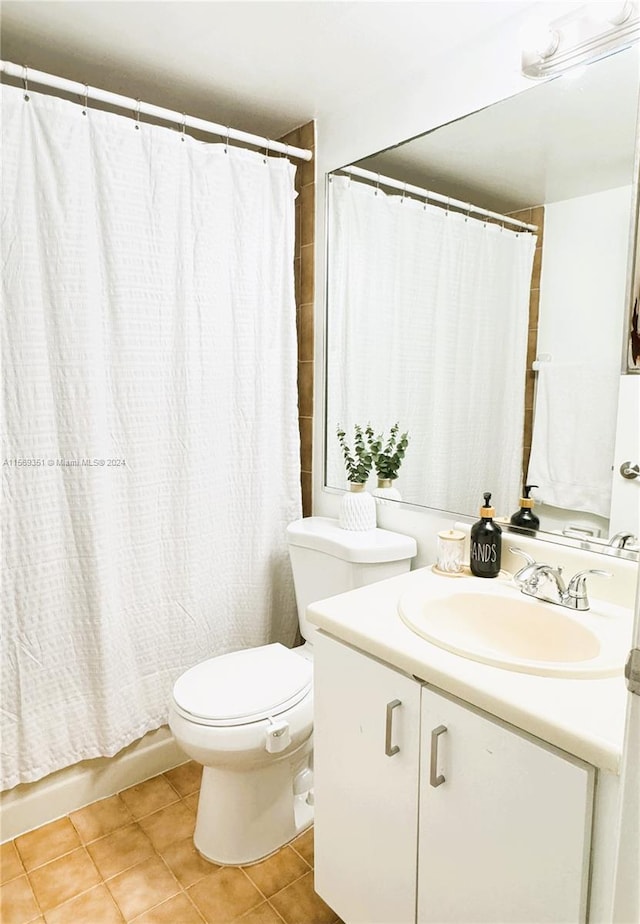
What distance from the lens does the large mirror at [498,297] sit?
4.38 ft

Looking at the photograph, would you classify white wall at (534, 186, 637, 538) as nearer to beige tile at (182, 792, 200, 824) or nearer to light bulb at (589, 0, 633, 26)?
light bulb at (589, 0, 633, 26)

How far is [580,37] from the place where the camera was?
49.7 inches

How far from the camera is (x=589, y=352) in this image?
53.9 inches

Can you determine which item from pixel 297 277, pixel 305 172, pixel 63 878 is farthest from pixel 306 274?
pixel 63 878

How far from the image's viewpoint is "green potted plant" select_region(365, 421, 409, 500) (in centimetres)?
191

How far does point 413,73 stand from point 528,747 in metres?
1.79

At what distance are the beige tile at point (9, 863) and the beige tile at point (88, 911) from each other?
0.62ft

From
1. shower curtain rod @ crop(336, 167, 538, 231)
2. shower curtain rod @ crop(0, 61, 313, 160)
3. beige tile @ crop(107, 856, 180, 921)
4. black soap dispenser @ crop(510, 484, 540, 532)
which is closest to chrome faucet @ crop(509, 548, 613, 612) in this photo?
black soap dispenser @ crop(510, 484, 540, 532)

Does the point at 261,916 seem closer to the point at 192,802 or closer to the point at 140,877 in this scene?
the point at 140,877

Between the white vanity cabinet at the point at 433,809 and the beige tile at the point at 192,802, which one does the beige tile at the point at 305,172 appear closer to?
the white vanity cabinet at the point at 433,809

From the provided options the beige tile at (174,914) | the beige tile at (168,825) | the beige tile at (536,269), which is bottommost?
the beige tile at (168,825)

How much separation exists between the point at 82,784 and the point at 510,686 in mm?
1511

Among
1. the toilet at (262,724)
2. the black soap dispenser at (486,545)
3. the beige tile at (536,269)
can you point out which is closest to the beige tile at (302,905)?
the toilet at (262,724)

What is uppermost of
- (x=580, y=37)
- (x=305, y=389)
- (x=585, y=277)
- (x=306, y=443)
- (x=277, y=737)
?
(x=580, y=37)
